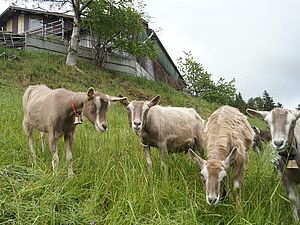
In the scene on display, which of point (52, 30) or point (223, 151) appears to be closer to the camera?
point (223, 151)

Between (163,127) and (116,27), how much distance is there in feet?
68.3

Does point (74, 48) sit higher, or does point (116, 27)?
point (116, 27)

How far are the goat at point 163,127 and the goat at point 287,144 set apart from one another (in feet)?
6.82

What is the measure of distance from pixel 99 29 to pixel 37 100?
20320 mm

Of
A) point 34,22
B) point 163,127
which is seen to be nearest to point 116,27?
point 34,22

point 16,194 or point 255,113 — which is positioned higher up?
point 255,113

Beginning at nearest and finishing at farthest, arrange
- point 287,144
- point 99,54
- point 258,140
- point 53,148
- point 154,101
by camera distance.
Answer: point 287,144 < point 53,148 < point 154,101 < point 258,140 < point 99,54

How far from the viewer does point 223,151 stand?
19.1ft

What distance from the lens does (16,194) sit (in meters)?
5.01

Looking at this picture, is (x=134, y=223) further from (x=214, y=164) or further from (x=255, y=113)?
(x=255, y=113)

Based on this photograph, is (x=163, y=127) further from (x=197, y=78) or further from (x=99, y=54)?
(x=197, y=78)

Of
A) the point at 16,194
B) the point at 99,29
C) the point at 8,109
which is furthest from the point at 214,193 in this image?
the point at 99,29

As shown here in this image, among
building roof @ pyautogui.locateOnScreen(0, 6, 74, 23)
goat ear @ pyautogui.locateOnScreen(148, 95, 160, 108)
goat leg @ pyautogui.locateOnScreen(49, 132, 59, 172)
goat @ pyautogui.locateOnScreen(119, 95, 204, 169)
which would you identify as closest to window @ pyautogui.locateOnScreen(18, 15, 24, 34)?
building roof @ pyautogui.locateOnScreen(0, 6, 74, 23)

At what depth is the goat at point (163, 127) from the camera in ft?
23.5
